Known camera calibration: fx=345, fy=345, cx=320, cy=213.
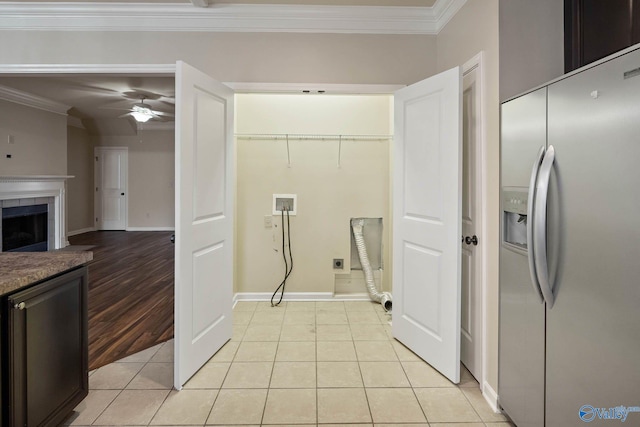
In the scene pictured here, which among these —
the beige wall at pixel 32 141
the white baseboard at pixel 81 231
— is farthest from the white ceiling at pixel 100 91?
the white baseboard at pixel 81 231

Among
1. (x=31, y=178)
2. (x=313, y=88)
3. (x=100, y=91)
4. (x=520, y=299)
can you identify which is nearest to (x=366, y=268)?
(x=313, y=88)

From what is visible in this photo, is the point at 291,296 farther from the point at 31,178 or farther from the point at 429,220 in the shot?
the point at 31,178

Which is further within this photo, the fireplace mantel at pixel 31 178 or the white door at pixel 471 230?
the fireplace mantel at pixel 31 178

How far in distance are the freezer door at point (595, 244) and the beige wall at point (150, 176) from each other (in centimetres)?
923

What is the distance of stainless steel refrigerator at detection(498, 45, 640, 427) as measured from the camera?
1099 millimetres

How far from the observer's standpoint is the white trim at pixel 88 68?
8.82ft

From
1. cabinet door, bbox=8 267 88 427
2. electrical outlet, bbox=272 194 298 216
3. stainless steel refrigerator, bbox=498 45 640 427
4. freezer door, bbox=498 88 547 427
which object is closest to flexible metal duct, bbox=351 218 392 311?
electrical outlet, bbox=272 194 298 216

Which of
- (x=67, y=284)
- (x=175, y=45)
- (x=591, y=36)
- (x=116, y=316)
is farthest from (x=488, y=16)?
(x=116, y=316)

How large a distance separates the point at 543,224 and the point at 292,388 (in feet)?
5.56

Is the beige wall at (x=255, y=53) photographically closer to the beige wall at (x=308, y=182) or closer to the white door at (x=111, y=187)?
the beige wall at (x=308, y=182)

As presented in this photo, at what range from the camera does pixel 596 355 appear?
3.97ft

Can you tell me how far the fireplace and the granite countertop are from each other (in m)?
5.46

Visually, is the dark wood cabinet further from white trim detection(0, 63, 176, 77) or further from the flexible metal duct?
white trim detection(0, 63, 176, 77)

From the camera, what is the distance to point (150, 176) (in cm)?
930
